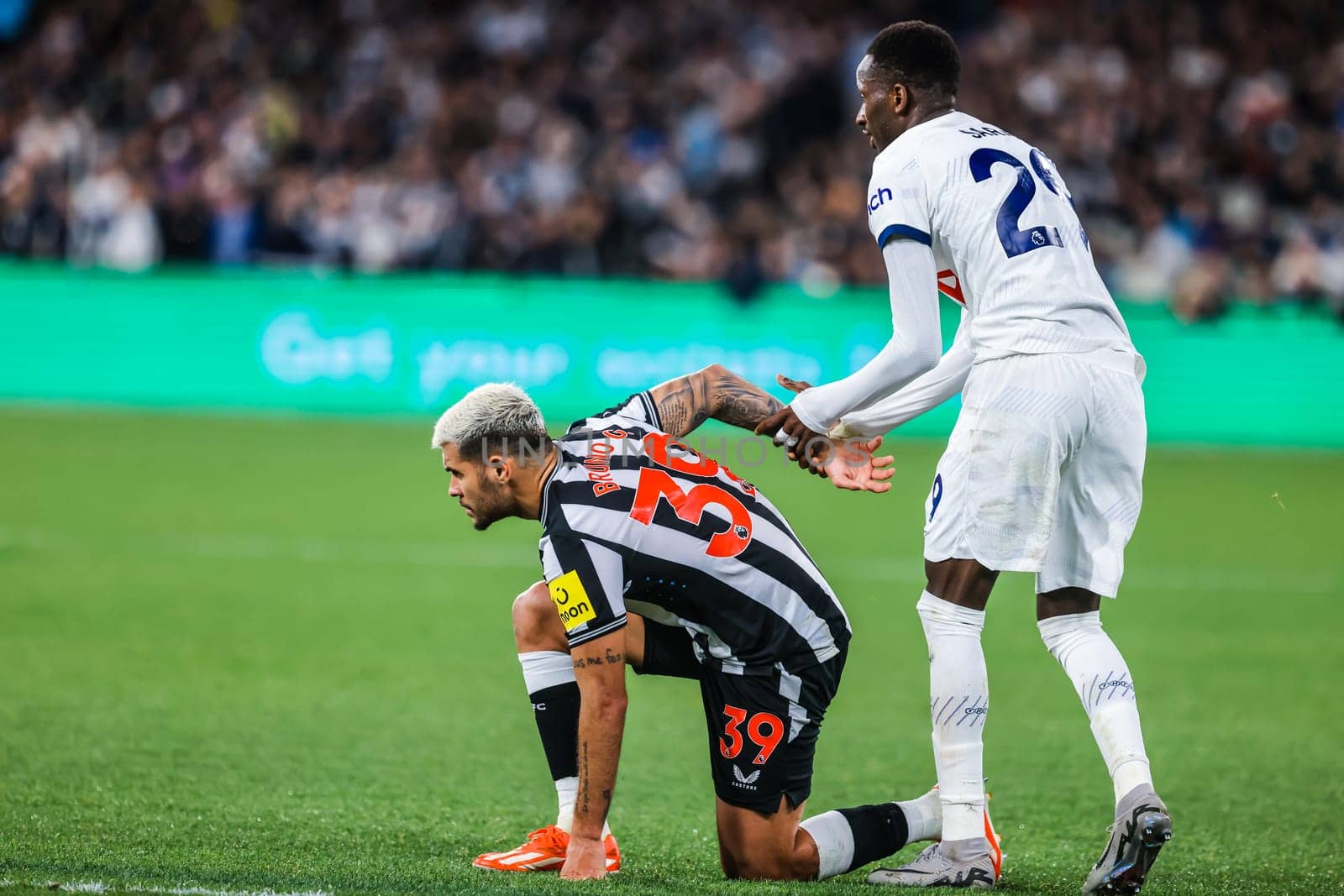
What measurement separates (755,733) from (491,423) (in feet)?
3.88

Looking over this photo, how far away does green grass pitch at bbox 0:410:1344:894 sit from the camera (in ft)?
15.8

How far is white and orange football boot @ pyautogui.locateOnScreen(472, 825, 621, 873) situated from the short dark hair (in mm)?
2356

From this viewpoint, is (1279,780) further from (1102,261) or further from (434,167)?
(434,167)

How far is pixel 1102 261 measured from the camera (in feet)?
57.8

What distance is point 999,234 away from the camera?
4449mm

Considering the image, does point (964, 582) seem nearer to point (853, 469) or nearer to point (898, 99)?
point (853, 469)

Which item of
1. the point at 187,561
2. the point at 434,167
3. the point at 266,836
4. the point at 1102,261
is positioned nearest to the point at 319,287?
the point at 434,167

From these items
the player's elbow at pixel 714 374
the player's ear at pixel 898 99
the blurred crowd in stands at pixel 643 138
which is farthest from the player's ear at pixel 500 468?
the blurred crowd in stands at pixel 643 138

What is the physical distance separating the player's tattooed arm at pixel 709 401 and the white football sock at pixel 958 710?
86 centimetres

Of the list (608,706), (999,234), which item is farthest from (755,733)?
(999,234)

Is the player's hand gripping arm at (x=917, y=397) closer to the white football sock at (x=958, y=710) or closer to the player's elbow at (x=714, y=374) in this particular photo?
the player's elbow at (x=714, y=374)

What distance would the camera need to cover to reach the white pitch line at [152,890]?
3.99 meters

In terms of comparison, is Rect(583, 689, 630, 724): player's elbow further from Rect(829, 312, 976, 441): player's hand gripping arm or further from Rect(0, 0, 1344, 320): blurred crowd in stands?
Rect(0, 0, 1344, 320): blurred crowd in stands

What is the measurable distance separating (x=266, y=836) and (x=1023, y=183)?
2.93 meters
